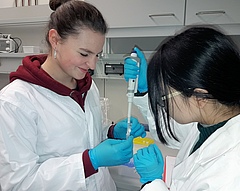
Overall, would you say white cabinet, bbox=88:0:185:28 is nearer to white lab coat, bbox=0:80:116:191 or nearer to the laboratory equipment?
white lab coat, bbox=0:80:116:191

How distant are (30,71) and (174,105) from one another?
2.12 ft

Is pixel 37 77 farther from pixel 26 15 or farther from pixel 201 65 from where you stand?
pixel 26 15

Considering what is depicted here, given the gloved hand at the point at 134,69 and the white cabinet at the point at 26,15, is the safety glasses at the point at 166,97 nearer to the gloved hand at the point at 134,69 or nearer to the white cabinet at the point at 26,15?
the gloved hand at the point at 134,69

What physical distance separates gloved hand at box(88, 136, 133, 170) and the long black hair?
39 centimetres

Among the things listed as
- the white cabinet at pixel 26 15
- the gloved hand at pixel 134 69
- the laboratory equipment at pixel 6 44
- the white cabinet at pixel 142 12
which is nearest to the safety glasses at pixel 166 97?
the gloved hand at pixel 134 69

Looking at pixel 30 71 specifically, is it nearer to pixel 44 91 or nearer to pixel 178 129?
pixel 44 91

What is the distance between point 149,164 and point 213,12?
2.84ft

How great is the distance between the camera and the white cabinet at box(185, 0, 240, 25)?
1213mm

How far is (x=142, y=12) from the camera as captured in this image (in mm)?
1385

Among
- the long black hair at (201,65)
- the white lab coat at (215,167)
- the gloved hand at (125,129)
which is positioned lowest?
the gloved hand at (125,129)

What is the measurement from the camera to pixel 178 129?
1.16 metres

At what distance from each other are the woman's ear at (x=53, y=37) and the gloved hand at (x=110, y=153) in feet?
1.63

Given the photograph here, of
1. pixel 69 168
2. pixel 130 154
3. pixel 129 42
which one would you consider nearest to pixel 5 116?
pixel 69 168

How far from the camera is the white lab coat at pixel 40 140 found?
92 centimetres
